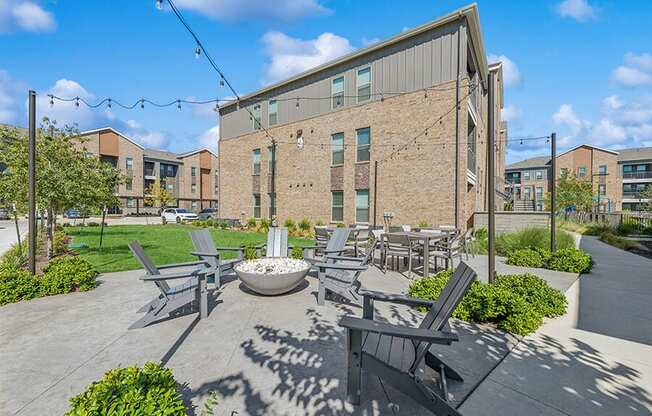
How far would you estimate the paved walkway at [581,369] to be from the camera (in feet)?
8.24

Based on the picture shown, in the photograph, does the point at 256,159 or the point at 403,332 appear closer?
the point at 403,332

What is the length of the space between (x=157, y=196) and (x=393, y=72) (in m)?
39.9

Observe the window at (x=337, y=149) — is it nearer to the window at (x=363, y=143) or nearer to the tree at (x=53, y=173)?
the window at (x=363, y=143)

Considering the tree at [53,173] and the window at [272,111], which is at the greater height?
the window at [272,111]

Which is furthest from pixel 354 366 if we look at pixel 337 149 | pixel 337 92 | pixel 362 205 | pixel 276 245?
pixel 337 92

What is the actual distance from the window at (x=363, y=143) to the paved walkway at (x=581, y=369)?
12038 mm

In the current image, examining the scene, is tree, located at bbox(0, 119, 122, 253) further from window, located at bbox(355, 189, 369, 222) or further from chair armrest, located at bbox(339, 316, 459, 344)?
window, located at bbox(355, 189, 369, 222)

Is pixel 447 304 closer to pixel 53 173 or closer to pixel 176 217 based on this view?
pixel 53 173

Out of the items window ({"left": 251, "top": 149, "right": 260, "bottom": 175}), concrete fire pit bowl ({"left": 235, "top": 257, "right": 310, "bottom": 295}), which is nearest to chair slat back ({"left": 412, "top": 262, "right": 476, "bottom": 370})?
concrete fire pit bowl ({"left": 235, "top": 257, "right": 310, "bottom": 295})

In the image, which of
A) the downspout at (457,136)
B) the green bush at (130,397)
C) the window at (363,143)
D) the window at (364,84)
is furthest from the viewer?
the window at (363,143)

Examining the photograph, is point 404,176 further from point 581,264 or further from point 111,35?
point 111,35

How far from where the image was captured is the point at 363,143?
16.4 m

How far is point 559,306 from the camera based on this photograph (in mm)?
4738

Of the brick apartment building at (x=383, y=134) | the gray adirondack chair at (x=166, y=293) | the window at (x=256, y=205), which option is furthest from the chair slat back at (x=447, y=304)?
the window at (x=256, y=205)
